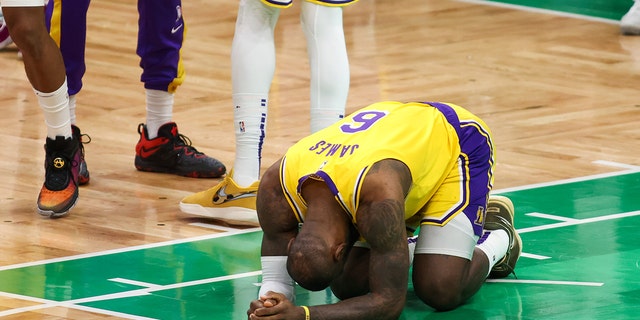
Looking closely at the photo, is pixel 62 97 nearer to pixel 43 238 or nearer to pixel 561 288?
pixel 43 238

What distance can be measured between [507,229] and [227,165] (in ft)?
5.50

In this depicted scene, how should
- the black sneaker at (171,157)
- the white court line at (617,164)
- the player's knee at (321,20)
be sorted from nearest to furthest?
the player's knee at (321,20) < the black sneaker at (171,157) < the white court line at (617,164)

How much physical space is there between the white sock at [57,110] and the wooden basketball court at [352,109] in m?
0.29

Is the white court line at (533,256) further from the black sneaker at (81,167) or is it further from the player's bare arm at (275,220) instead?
the black sneaker at (81,167)

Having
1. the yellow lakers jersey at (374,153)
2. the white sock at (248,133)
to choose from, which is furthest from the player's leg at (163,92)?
the yellow lakers jersey at (374,153)

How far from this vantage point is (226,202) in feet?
15.9

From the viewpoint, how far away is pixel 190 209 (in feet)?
16.1

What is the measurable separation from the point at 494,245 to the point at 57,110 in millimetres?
1641

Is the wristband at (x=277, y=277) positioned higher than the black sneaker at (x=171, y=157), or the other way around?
the wristband at (x=277, y=277)

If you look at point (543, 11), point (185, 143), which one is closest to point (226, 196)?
point (185, 143)

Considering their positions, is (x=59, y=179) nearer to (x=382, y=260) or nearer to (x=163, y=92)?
(x=163, y=92)

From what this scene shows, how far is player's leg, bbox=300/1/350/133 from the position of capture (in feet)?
15.3

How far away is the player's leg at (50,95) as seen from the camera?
186 inches

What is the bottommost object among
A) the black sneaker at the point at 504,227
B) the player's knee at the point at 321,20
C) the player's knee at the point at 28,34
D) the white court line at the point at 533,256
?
the white court line at the point at 533,256
